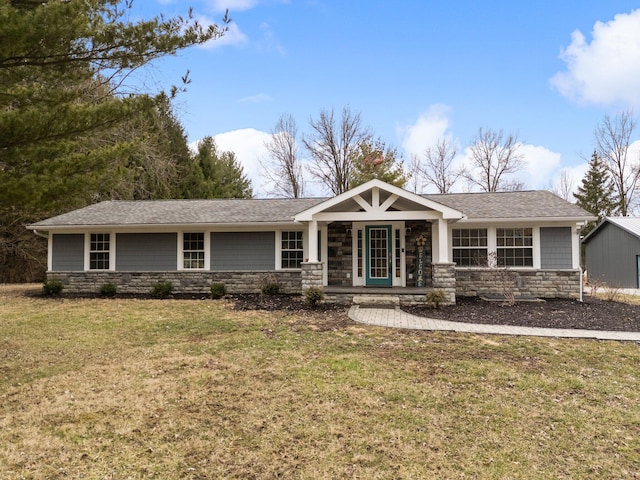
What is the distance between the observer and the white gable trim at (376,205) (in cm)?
1078

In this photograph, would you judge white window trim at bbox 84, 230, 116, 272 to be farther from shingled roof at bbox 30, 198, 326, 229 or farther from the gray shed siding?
the gray shed siding

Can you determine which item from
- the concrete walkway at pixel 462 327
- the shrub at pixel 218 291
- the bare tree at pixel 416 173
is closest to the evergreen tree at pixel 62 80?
the concrete walkway at pixel 462 327

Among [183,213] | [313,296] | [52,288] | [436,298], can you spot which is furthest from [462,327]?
[52,288]

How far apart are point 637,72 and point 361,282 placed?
17.0 metres

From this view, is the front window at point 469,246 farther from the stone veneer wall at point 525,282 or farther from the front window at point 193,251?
the front window at point 193,251

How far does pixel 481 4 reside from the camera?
11508 millimetres

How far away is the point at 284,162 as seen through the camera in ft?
95.9

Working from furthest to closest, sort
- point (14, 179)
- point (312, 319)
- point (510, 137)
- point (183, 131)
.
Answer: point (510, 137)
point (183, 131)
point (312, 319)
point (14, 179)

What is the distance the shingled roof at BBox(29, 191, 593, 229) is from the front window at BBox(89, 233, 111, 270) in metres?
0.65

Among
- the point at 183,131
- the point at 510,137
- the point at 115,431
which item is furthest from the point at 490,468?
the point at 510,137

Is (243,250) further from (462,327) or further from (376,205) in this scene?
(462,327)

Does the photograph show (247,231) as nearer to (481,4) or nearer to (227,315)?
(227,315)

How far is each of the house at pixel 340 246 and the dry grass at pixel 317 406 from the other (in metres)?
4.72

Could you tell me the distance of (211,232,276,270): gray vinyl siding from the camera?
13.5m
